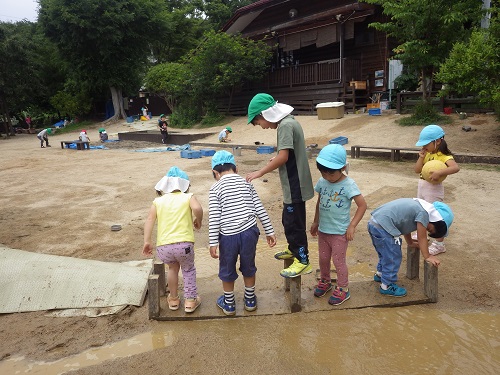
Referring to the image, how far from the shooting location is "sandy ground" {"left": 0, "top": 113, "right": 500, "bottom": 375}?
3.11 meters

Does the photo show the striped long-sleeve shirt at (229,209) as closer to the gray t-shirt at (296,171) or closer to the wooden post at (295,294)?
the gray t-shirt at (296,171)

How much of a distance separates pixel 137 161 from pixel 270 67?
11532 millimetres

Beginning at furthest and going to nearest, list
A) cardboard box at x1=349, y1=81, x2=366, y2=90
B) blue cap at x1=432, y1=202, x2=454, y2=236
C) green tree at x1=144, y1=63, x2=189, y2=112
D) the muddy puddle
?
green tree at x1=144, y1=63, x2=189, y2=112 → cardboard box at x1=349, y1=81, x2=366, y2=90 → blue cap at x1=432, y1=202, x2=454, y2=236 → the muddy puddle

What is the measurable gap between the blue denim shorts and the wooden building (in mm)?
15546

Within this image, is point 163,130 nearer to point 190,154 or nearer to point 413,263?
point 190,154

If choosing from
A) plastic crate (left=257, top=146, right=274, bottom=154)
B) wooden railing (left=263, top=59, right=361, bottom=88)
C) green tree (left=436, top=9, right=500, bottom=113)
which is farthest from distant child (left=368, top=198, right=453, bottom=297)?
wooden railing (left=263, top=59, right=361, bottom=88)

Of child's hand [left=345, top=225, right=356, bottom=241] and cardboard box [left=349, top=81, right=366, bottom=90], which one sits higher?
cardboard box [left=349, top=81, right=366, bottom=90]

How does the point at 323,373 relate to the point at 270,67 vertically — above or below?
below

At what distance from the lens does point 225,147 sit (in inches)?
605

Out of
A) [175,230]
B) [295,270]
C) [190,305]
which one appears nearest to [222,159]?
[175,230]

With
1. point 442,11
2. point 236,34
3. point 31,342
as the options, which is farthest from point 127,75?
point 31,342

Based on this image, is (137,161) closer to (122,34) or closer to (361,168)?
(361,168)

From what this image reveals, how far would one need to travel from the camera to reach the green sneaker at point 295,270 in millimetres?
3376

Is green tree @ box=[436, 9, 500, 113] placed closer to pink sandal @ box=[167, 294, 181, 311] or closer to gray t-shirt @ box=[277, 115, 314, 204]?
gray t-shirt @ box=[277, 115, 314, 204]
